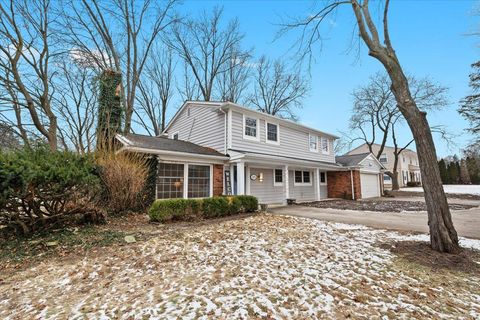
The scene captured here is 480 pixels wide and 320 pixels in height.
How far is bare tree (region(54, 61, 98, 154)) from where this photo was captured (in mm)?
16797

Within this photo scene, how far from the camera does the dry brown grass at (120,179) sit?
7465mm

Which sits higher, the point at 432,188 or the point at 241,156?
the point at 241,156

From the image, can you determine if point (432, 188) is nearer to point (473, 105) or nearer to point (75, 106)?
point (473, 105)

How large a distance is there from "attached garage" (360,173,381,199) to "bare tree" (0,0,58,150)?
829 inches

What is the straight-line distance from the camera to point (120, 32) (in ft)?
54.2

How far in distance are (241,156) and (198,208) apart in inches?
137

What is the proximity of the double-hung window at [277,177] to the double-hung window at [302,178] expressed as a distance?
1.50m

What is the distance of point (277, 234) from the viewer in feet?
18.5

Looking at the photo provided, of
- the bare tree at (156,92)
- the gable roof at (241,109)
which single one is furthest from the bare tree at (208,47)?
the gable roof at (241,109)

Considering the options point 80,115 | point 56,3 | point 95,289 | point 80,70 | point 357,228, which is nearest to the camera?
point 95,289

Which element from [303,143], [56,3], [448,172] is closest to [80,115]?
[56,3]

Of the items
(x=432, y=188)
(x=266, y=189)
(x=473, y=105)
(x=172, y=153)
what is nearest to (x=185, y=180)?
(x=172, y=153)

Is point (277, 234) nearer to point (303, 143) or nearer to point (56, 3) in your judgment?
point (303, 143)

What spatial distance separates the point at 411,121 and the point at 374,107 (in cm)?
2357
